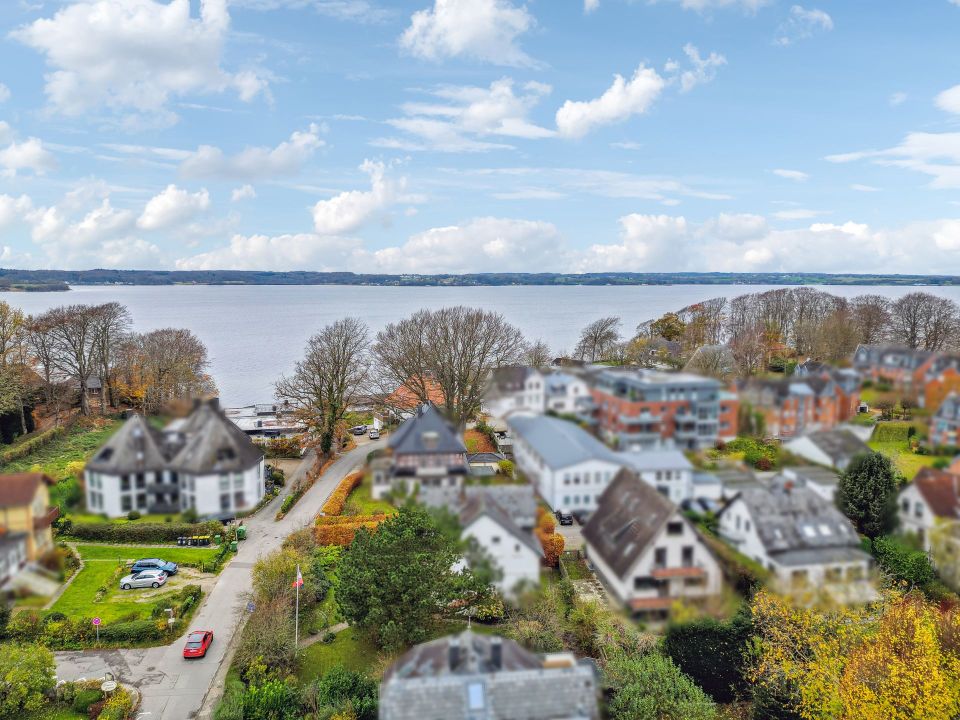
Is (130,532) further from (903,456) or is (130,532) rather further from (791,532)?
(903,456)

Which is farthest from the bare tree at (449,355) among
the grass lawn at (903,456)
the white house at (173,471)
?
the grass lawn at (903,456)

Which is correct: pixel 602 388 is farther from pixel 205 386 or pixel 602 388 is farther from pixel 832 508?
pixel 205 386

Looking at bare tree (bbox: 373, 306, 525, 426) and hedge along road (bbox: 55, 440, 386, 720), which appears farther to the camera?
hedge along road (bbox: 55, 440, 386, 720)

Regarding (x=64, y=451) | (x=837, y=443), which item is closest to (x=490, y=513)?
(x=837, y=443)

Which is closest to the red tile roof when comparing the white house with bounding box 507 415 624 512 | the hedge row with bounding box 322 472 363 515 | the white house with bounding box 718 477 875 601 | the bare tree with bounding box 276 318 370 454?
the white house with bounding box 718 477 875 601

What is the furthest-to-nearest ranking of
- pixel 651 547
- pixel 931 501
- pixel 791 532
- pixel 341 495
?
pixel 341 495 → pixel 931 501 → pixel 791 532 → pixel 651 547

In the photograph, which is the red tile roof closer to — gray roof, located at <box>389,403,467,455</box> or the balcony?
gray roof, located at <box>389,403,467,455</box>
